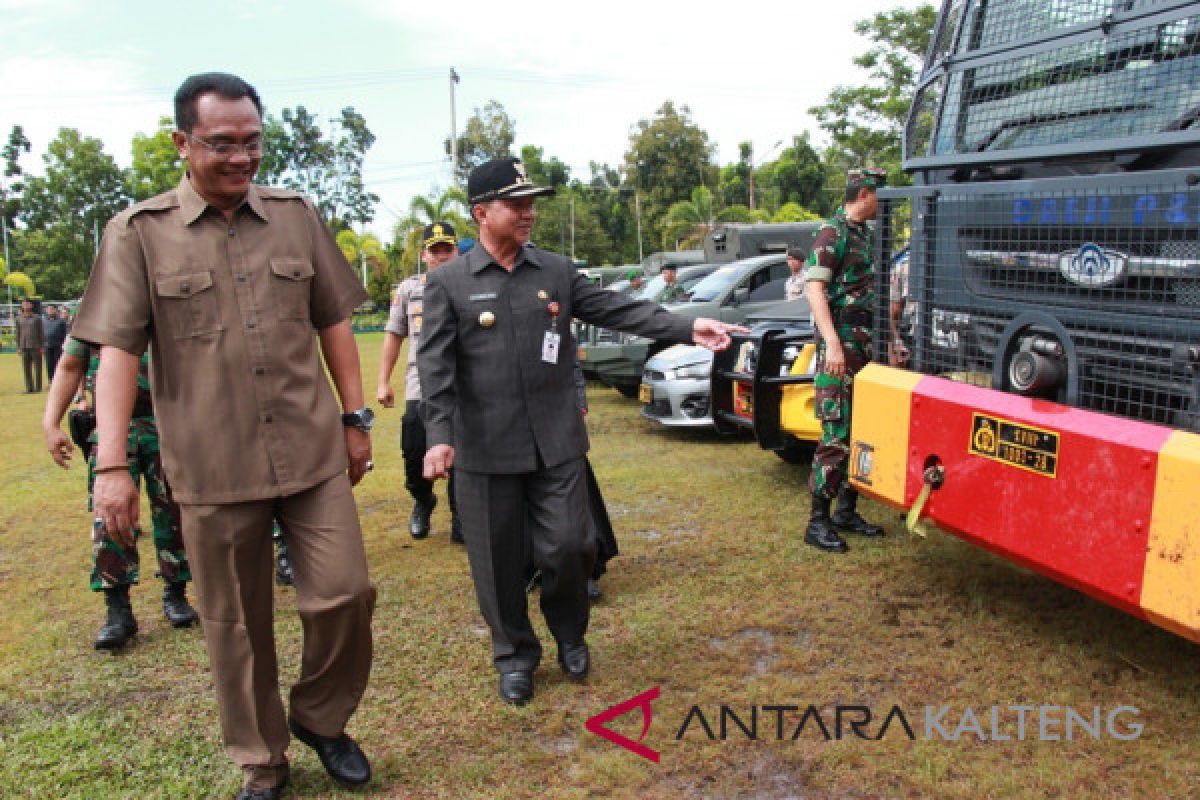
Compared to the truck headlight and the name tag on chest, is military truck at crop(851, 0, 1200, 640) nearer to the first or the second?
the truck headlight

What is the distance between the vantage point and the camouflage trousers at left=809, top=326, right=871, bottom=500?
4.82 metres

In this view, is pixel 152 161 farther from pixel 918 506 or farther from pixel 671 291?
pixel 918 506

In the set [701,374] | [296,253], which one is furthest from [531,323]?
[701,374]

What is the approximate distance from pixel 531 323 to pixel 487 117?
179 feet

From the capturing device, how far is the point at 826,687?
3.37 m

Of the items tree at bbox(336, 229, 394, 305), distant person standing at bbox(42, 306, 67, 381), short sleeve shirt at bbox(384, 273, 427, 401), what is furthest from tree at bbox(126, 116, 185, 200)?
short sleeve shirt at bbox(384, 273, 427, 401)

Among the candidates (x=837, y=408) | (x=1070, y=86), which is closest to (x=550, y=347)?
(x=837, y=408)

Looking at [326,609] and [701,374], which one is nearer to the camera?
[326,609]

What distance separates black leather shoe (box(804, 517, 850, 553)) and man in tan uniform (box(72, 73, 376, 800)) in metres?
2.81

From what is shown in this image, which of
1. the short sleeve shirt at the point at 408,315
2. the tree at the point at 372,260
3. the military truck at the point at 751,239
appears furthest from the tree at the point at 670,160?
the short sleeve shirt at the point at 408,315

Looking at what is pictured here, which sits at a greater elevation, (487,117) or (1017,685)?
(487,117)

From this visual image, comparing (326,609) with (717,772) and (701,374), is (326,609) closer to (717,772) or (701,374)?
(717,772)

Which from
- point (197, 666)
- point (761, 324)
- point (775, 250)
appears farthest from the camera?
point (775, 250)

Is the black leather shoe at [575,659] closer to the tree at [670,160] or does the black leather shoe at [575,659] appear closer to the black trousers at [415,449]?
the black trousers at [415,449]
